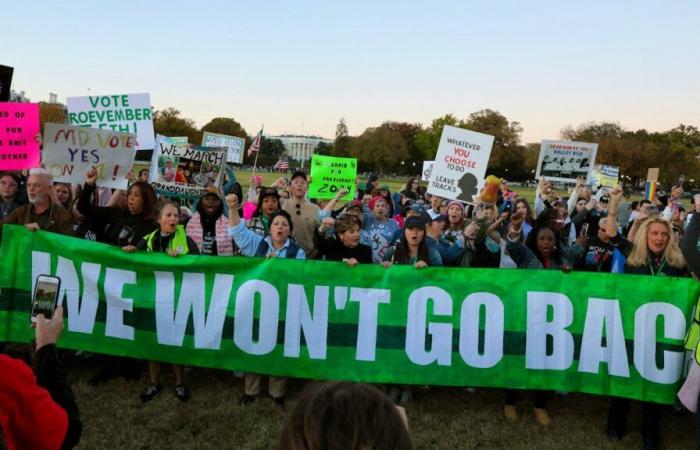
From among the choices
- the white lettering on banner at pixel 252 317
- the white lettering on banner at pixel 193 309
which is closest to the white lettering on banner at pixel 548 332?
the white lettering on banner at pixel 252 317

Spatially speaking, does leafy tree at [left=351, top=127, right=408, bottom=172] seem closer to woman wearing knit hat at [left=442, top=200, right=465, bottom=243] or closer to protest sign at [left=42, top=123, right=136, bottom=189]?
woman wearing knit hat at [left=442, top=200, right=465, bottom=243]

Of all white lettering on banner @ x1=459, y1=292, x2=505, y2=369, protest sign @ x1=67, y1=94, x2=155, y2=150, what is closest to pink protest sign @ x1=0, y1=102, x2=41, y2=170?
protest sign @ x1=67, y1=94, x2=155, y2=150

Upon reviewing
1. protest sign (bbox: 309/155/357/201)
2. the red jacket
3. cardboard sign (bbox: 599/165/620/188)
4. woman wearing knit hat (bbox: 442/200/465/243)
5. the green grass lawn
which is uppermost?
Answer: cardboard sign (bbox: 599/165/620/188)

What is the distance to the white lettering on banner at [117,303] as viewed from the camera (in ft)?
16.8

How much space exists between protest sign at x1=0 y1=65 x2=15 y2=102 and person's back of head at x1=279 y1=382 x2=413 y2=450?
7.13m

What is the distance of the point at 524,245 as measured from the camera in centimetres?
555

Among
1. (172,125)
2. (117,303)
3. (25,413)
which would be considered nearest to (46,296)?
(25,413)

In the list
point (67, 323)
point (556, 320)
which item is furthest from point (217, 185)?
point (556, 320)

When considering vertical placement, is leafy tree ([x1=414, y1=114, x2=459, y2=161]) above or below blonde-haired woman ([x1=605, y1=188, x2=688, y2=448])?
above

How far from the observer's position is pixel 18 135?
6.08 m

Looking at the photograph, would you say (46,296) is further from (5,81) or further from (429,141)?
(429,141)

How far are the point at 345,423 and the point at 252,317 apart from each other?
396 centimetres

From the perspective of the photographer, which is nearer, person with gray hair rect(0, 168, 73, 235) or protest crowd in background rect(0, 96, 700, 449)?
protest crowd in background rect(0, 96, 700, 449)

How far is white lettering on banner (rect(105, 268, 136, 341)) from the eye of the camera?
5.12 m
